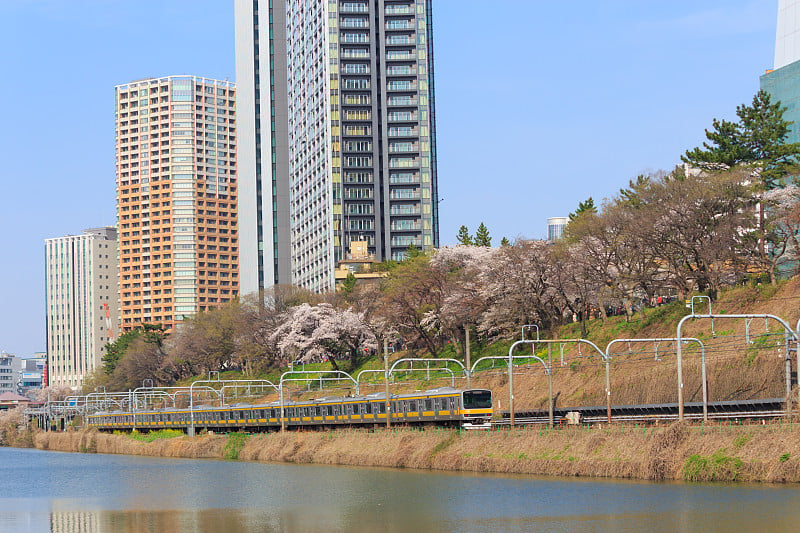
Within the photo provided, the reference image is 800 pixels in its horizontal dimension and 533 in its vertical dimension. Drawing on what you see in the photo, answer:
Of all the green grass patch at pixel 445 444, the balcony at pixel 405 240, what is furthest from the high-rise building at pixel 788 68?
the green grass patch at pixel 445 444

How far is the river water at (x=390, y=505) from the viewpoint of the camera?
106 feet

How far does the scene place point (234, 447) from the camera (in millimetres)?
76938

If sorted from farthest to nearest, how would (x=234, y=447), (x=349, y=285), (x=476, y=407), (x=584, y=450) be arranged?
(x=349, y=285)
(x=234, y=447)
(x=476, y=407)
(x=584, y=450)

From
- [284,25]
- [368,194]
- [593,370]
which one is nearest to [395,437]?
[593,370]

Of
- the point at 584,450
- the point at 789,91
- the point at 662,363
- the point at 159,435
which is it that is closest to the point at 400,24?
the point at 789,91

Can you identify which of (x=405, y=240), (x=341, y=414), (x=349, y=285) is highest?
(x=405, y=240)

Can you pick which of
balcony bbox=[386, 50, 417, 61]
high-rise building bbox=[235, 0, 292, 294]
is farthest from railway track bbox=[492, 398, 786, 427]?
high-rise building bbox=[235, 0, 292, 294]

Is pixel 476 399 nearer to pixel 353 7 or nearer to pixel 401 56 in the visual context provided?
pixel 401 56

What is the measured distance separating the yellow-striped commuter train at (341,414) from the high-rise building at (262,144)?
63.6 metres

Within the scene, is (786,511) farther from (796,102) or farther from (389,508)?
(796,102)

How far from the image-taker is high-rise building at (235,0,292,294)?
17262 centimetres

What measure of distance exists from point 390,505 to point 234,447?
3940 cm

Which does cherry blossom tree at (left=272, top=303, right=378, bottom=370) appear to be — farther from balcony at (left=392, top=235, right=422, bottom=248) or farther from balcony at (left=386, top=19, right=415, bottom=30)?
balcony at (left=386, top=19, right=415, bottom=30)

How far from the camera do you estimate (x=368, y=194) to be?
144000 millimetres
